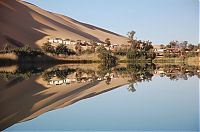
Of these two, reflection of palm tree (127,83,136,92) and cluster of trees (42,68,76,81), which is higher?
cluster of trees (42,68,76,81)

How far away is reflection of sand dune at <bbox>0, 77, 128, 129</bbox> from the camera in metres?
4.43

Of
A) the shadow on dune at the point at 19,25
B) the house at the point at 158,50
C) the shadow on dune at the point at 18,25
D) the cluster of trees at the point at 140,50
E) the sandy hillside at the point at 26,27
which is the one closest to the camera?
the cluster of trees at the point at 140,50

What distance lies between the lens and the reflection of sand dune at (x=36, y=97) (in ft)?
14.5

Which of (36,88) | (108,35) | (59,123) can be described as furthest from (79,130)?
(108,35)

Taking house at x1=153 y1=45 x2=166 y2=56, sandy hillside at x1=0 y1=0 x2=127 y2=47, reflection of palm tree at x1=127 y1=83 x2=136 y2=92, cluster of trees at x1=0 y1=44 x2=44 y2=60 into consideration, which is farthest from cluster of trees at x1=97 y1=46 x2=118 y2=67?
reflection of palm tree at x1=127 y1=83 x2=136 y2=92

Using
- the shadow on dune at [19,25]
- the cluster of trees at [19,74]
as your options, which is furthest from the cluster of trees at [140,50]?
the cluster of trees at [19,74]

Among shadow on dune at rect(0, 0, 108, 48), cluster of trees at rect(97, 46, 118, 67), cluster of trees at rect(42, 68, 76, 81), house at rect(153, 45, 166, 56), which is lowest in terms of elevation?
cluster of trees at rect(42, 68, 76, 81)

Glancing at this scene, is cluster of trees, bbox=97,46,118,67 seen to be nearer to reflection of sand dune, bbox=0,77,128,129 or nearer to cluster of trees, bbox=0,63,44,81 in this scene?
cluster of trees, bbox=0,63,44,81

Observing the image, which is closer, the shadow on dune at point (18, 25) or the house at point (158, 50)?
the house at point (158, 50)

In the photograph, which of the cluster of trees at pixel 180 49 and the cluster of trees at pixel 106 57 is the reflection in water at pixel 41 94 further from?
the cluster of trees at pixel 180 49

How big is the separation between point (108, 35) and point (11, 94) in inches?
1209

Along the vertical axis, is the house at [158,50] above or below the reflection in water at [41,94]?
above

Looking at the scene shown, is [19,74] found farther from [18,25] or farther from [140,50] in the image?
[18,25]

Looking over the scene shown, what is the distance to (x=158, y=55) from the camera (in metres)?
19.4
